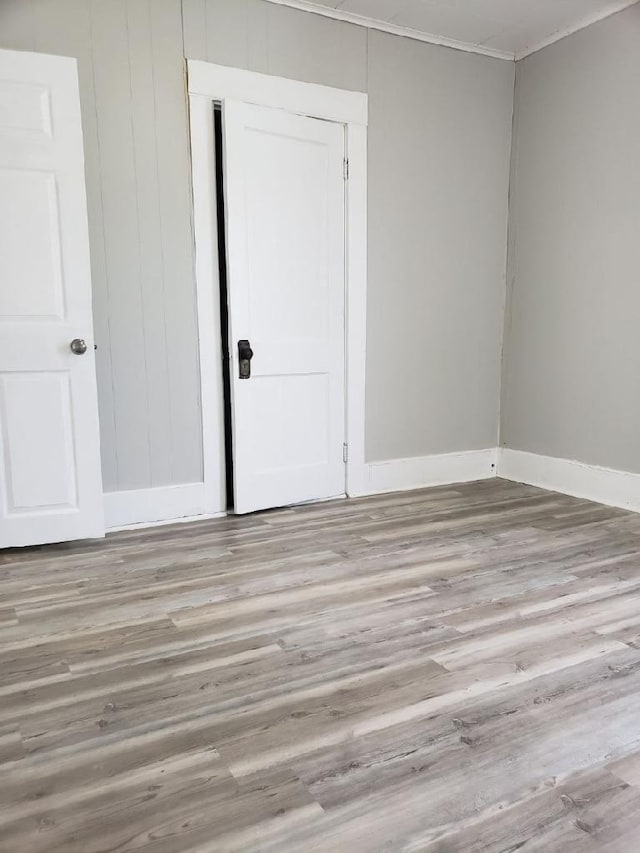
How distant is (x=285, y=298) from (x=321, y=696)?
239cm

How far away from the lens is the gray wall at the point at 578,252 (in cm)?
368

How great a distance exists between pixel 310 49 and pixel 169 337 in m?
1.77

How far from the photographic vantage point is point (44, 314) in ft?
9.70

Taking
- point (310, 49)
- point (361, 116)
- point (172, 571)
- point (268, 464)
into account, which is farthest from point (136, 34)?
point (172, 571)

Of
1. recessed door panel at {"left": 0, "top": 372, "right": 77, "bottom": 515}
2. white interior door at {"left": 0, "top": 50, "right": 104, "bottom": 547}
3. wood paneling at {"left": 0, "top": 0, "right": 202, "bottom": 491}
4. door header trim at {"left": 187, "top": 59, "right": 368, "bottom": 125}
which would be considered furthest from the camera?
door header trim at {"left": 187, "top": 59, "right": 368, "bottom": 125}

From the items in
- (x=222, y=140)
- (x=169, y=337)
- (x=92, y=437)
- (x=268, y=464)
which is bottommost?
(x=268, y=464)

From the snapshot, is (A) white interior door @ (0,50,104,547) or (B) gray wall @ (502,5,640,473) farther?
(B) gray wall @ (502,5,640,473)

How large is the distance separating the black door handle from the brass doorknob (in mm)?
851

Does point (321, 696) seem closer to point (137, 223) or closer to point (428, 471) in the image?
point (137, 223)

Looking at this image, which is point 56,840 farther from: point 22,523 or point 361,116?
point 361,116

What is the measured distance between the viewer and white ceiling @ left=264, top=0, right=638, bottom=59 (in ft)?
11.9

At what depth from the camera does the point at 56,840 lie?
4.33 feet

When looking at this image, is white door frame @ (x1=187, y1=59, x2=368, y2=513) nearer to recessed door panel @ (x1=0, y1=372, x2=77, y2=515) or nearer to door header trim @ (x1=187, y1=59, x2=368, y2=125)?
door header trim @ (x1=187, y1=59, x2=368, y2=125)

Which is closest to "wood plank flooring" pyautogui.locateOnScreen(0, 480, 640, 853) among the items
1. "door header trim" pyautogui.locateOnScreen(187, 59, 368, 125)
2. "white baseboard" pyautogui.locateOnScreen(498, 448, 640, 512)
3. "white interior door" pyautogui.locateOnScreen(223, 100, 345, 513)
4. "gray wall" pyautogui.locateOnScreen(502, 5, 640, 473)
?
"white baseboard" pyautogui.locateOnScreen(498, 448, 640, 512)
